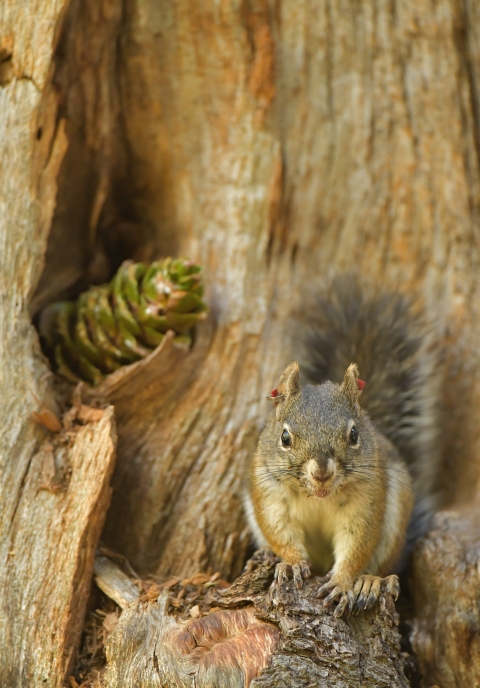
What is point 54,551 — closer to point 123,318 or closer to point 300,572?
point 300,572

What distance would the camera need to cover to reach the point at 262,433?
2166 mm

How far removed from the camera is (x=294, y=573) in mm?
1863

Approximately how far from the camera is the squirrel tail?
2400 mm

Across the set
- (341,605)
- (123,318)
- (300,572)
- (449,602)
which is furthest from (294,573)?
(123,318)

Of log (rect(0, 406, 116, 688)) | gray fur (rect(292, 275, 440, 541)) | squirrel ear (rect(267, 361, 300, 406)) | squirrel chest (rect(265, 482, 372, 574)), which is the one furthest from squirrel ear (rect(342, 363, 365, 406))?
log (rect(0, 406, 116, 688))

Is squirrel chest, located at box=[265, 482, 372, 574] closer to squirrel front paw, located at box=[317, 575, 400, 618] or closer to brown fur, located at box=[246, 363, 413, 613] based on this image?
brown fur, located at box=[246, 363, 413, 613]

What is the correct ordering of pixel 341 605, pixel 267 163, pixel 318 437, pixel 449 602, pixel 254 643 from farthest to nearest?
pixel 267 163, pixel 449 602, pixel 318 437, pixel 341 605, pixel 254 643

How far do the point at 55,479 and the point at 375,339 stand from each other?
1.08 meters

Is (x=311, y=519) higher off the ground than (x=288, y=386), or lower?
lower

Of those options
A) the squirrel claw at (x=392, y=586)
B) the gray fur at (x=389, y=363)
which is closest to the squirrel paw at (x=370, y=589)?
the squirrel claw at (x=392, y=586)

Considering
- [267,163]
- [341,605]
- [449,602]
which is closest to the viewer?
[341,605]

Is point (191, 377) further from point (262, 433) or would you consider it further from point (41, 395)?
point (41, 395)

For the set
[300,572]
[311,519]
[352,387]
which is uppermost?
[352,387]

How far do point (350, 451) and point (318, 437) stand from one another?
0.33 ft
